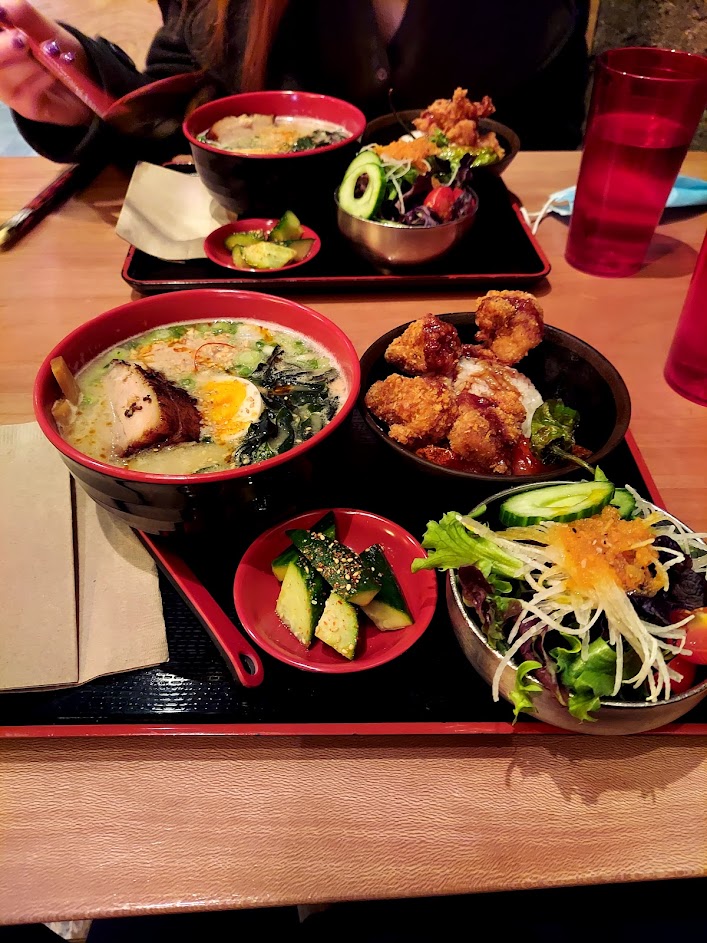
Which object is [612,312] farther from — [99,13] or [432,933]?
[99,13]

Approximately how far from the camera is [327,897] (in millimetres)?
852

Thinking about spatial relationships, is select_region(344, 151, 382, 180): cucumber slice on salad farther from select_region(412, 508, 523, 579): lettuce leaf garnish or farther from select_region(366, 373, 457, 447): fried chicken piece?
select_region(412, 508, 523, 579): lettuce leaf garnish

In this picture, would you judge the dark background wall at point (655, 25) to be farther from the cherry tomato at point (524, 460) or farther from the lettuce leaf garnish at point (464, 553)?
the lettuce leaf garnish at point (464, 553)

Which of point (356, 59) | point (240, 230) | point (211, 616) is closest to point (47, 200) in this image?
point (240, 230)

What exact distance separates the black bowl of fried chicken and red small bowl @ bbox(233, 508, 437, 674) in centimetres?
15

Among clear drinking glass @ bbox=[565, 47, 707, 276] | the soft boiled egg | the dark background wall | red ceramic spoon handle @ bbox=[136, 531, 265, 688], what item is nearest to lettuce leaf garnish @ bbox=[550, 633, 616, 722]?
red ceramic spoon handle @ bbox=[136, 531, 265, 688]

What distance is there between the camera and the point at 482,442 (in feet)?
4.11

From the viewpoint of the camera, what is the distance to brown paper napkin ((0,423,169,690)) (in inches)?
41.2

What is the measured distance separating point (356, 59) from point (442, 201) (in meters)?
1.65

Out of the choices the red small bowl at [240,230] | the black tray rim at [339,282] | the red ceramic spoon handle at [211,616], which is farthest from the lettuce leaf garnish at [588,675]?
the red small bowl at [240,230]

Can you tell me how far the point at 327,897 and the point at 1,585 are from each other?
0.74 metres

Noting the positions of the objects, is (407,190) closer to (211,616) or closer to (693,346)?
(693,346)

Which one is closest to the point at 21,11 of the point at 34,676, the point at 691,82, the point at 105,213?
the point at 105,213

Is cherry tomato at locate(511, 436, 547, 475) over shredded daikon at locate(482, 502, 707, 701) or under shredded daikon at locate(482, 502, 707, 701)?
under
